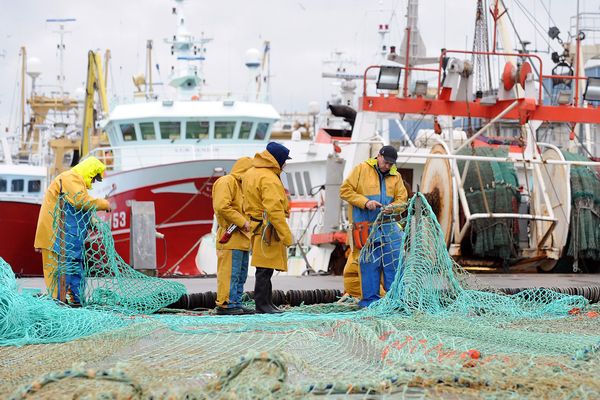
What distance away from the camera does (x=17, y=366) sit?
5.08 m

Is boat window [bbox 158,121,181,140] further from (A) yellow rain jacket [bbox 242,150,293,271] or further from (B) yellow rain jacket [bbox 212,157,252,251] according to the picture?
(A) yellow rain jacket [bbox 242,150,293,271]

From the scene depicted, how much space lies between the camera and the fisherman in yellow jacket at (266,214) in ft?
25.9

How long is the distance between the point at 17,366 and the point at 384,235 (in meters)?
3.86

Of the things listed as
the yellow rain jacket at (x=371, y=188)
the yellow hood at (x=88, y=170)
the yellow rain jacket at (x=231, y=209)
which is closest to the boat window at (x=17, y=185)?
the yellow hood at (x=88, y=170)

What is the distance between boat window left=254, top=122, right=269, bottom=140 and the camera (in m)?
24.7

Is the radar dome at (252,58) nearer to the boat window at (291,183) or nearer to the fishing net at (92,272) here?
the boat window at (291,183)

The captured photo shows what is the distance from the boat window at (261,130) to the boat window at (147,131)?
8.16 ft

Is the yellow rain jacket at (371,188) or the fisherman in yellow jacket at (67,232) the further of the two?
the yellow rain jacket at (371,188)

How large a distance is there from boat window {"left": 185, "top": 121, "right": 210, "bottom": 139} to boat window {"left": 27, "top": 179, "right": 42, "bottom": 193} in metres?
13.3

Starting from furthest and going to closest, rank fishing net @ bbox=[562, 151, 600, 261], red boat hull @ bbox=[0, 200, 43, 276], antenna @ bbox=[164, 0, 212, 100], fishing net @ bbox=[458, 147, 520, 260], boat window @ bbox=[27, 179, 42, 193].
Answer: boat window @ bbox=[27, 179, 42, 193]
antenna @ bbox=[164, 0, 212, 100]
red boat hull @ bbox=[0, 200, 43, 276]
fishing net @ bbox=[562, 151, 600, 261]
fishing net @ bbox=[458, 147, 520, 260]

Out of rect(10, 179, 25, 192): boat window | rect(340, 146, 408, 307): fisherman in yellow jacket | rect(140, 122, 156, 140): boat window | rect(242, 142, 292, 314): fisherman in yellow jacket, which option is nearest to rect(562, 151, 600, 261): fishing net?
rect(340, 146, 408, 307): fisherman in yellow jacket

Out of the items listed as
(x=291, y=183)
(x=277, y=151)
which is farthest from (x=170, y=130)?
(x=277, y=151)

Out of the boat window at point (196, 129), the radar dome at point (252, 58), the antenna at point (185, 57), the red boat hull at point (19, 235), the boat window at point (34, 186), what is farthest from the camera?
the boat window at point (34, 186)

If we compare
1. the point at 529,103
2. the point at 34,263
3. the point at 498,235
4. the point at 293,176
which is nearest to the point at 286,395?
the point at 498,235
